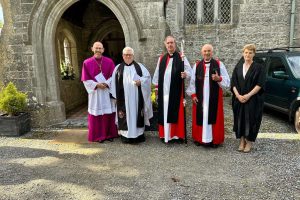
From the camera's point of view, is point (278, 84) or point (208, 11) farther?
point (208, 11)

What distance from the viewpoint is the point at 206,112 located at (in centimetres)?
504

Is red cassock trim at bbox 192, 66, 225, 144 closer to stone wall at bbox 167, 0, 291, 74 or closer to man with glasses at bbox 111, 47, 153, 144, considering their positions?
man with glasses at bbox 111, 47, 153, 144

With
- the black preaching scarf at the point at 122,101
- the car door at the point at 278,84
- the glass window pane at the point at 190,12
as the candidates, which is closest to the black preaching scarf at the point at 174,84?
the black preaching scarf at the point at 122,101

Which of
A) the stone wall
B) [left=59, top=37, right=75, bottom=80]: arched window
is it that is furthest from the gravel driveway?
the stone wall

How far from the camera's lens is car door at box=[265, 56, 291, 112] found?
6.51 meters

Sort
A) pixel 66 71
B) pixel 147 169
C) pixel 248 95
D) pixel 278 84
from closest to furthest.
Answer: pixel 147 169
pixel 248 95
pixel 278 84
pixel 66 71

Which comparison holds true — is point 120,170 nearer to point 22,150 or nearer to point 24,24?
point 22,150

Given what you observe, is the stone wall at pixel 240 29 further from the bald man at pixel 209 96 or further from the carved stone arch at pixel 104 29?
the bald man at pixel 209 96

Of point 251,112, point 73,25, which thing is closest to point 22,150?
point 251,112

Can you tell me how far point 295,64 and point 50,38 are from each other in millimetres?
5935

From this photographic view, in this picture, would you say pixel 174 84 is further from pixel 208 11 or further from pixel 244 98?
pixel 208 11

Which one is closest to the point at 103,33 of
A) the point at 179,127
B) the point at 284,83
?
the point at 179,127

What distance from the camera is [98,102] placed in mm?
5570

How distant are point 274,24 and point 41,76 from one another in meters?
8.41
